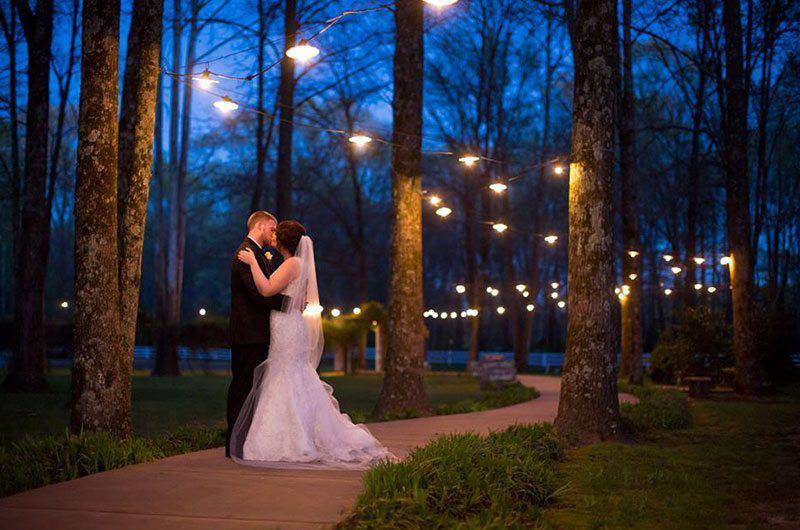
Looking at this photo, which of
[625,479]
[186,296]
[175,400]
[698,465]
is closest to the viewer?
[625,479]

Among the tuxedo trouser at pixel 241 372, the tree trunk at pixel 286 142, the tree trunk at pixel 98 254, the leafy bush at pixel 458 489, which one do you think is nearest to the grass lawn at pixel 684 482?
the leafy bush at pixel 458 489

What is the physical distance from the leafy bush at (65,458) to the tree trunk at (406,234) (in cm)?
657

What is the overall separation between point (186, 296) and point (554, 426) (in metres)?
62.8

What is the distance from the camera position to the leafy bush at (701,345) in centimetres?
2550

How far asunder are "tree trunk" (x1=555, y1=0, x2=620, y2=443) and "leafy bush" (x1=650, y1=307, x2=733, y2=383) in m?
16.0

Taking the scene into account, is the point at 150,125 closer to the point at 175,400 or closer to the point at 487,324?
the point at 175,400

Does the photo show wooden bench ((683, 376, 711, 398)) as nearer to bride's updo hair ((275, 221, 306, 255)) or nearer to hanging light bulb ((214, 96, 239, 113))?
hanging light bulb ((214, 96, 239, 113))

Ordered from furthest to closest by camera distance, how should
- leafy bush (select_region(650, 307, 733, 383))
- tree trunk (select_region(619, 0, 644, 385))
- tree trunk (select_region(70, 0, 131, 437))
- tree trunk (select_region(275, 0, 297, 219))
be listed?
1. leafy bush (select_region(650, 307, 733, 383))
2. tree trunk (select_region(275, 0, 297, 219))
3. tree trunk (select_region(619, 0, 644, 385))
4. tree trunk (select_region(70, 0, 131, 437))

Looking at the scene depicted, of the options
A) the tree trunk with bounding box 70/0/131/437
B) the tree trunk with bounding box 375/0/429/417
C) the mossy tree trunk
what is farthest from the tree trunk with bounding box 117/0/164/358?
the tree trunk with bounding box 375/0/429/417

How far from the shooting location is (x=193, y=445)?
9.18 metres

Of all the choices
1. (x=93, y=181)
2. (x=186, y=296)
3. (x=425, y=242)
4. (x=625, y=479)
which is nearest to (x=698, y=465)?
(x=625, y=479)

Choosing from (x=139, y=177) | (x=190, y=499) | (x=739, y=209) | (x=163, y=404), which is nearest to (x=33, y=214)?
(x=163, y=404)

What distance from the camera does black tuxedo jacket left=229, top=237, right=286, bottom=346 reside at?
8.04 metres

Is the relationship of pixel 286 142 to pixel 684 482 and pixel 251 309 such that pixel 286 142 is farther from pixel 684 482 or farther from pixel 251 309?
pixel 684 482
